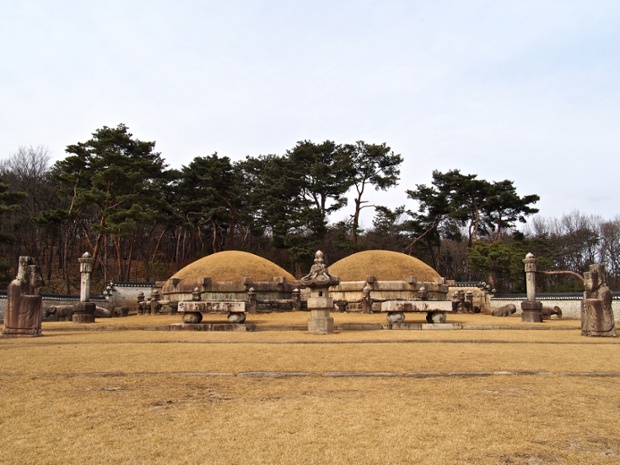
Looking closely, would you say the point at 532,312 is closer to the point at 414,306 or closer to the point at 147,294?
the point at 414,306

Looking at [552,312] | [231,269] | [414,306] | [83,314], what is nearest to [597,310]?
[414,306]

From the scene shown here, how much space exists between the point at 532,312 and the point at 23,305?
19691 millimetres

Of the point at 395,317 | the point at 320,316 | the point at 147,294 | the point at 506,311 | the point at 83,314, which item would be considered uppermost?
the point at 320,316

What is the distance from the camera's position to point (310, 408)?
528cm

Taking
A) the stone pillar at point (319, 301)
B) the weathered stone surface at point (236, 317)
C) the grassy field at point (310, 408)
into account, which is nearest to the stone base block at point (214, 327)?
the weathered stone surface at point (236, 317)

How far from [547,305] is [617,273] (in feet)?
71.0

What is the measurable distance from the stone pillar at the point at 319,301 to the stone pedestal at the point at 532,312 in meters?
10.7

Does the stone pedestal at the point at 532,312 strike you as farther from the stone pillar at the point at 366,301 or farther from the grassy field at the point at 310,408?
the grassy field at the point at 310,408

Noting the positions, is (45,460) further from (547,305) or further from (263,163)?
(263,163)

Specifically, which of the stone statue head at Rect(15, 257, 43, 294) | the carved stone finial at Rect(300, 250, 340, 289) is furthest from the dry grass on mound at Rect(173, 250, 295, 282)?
the stone statue head at Rect(15, 257, 43, 294)

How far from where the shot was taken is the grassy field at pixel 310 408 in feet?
12.8

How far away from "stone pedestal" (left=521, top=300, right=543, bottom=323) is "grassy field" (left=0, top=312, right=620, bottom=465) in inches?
468

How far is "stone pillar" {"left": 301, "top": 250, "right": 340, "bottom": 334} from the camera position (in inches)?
607

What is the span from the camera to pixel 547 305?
27.3m
